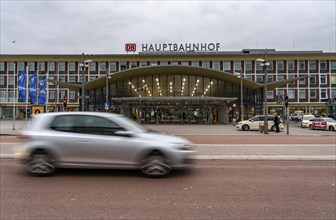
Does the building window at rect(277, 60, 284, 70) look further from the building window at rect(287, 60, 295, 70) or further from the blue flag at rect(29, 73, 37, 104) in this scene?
the blue flag at rect(29, 73, 37, 104)

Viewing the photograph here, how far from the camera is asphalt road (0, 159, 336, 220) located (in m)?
4.55

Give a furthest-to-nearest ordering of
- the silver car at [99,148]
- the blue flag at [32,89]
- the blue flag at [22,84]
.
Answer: the blue flag at [32,89] < the blue flag at [22,84] < the silver car at [99,148]

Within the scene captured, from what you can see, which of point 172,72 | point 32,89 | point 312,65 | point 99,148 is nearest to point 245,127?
point 172,72

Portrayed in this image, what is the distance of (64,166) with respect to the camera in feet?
22.6

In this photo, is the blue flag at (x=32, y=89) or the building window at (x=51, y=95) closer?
the blue flag at (x=32, y=89)

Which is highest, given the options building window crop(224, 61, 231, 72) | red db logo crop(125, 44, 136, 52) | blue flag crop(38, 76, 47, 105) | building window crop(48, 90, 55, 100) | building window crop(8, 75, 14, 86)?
red db logo crop(125, 44, 136, 52)

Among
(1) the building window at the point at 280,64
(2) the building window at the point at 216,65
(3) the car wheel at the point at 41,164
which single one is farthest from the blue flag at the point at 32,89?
(1) the building window at the point at 280,64

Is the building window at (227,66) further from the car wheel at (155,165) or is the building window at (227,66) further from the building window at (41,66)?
the car wheel at (155,165)

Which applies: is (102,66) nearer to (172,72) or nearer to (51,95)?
(51,95)

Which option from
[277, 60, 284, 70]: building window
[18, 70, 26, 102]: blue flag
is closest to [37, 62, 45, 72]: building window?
[18, 70, 26, 102]: blue flag

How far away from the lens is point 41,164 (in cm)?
684

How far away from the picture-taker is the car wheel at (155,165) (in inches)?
266

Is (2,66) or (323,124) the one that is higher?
(2,66)

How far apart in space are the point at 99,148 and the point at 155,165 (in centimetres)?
149
